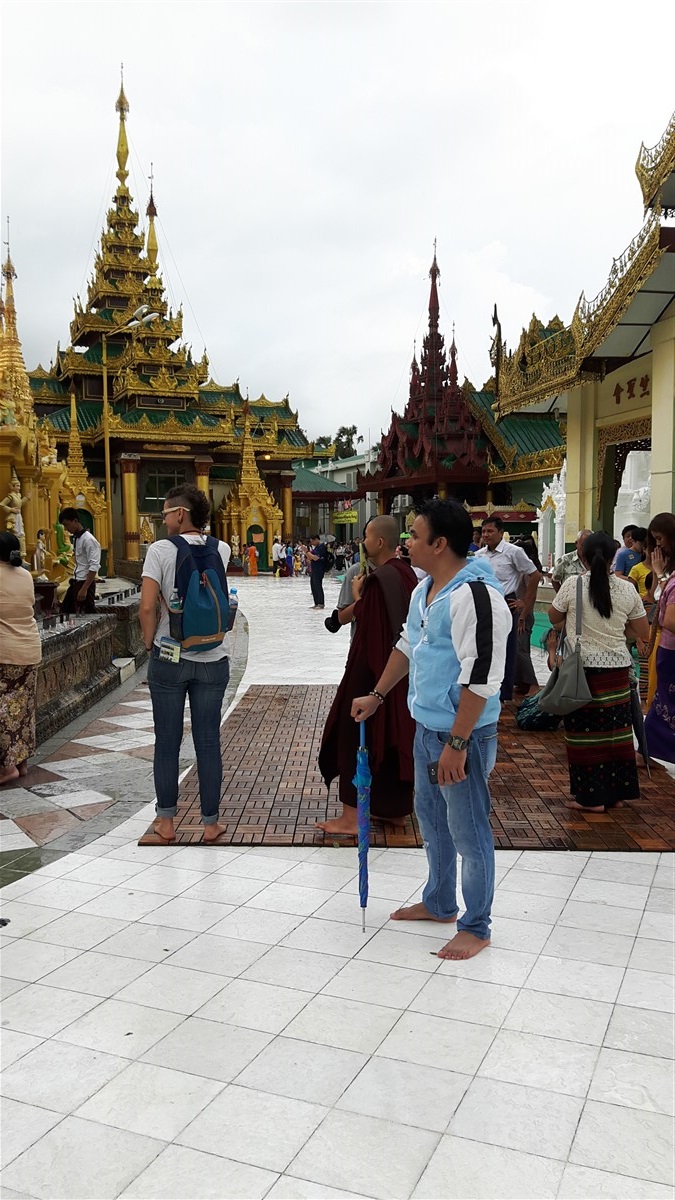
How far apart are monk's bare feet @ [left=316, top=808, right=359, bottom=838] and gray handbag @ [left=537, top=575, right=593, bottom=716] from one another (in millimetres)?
1184

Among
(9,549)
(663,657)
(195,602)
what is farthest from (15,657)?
(663,657)

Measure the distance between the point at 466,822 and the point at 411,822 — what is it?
1.82 meters

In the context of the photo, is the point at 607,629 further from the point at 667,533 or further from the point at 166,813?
the point at 166,813

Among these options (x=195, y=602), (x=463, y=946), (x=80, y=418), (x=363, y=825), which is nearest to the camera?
(x=463, y=946)

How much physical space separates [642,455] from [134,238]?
2938cm

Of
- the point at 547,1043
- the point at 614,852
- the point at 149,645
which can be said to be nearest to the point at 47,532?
the point at 149,645

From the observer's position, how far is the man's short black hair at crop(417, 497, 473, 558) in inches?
126

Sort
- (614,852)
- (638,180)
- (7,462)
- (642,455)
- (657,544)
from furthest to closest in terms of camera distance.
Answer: (642,455) < (638,180) < (7,462) < (657,544) < (614,852)

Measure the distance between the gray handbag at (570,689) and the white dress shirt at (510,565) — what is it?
2.87m

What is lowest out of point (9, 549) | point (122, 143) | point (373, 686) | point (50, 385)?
point (373, 686)

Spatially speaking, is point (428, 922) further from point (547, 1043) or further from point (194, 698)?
point (194, 698)

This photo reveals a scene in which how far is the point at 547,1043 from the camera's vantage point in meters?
2.75

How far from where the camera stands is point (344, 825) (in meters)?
4.80

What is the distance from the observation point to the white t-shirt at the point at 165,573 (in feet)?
14.5
